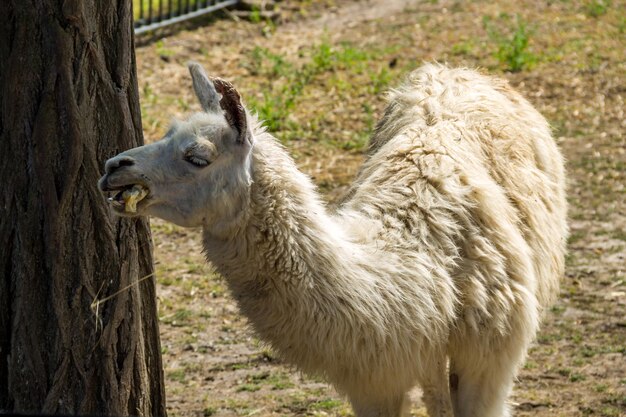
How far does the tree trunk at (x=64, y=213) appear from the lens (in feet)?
13.3

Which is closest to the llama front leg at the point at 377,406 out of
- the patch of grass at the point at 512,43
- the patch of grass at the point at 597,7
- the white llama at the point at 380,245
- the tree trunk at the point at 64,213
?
the white llama at the point at 380,245

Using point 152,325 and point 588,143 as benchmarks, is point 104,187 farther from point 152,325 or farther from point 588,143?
point 588,143

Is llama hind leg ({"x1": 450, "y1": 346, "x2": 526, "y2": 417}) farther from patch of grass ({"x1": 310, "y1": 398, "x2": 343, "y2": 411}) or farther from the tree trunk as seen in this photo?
the tree trunk

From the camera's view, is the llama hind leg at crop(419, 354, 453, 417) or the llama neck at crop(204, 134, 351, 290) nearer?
the llama neck at crop(204, 134, 351, 290)

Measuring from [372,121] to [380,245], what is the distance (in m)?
5.27

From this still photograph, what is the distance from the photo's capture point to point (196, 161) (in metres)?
4.03

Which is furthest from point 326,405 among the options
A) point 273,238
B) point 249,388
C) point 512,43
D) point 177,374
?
point 512,43

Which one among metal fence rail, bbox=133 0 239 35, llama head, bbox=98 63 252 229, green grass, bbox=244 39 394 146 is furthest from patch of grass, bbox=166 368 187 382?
metal fence rail, bbox=133 0 239 35

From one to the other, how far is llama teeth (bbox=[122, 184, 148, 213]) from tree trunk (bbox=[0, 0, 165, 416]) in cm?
29

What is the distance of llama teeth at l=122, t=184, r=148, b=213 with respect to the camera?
3.92 meters

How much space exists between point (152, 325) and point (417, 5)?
930 cm

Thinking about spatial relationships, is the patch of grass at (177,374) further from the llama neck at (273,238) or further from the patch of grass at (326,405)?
the llama neck at (273,238)

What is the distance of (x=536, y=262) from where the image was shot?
4.96 m

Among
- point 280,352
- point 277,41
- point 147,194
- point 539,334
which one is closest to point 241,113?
point 147,194
